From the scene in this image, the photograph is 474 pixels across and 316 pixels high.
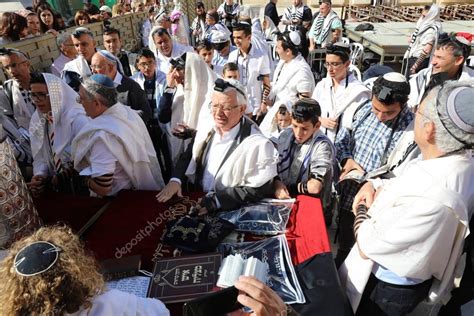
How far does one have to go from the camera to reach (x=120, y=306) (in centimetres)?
113

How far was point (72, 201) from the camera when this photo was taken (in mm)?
2447

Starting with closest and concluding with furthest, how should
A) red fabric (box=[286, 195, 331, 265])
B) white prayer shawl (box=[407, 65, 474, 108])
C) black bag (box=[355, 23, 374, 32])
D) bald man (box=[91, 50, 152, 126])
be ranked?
1. red fabric (box=[286, 195, 331, 265])
2. bald man (box=[91, 50, 152, 126])
3. white prayer shawl (box=[407, 65, 474, 108])
4. black bag (box=[355, 23, 374, 32])

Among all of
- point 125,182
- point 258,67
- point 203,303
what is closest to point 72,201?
point 125,182

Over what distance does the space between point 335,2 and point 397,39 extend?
→ 1399cm

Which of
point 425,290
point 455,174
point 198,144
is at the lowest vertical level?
point 425,290

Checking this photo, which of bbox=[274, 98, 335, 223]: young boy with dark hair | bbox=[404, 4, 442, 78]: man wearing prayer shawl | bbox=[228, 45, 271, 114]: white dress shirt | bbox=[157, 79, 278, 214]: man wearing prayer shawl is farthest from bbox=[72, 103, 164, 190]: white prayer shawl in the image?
bbox=[404, 4, 442, 78]: man wearing prayer shawl

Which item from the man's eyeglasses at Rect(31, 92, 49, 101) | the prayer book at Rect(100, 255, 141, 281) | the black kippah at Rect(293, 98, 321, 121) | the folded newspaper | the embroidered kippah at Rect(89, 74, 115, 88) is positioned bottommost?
the folded newspaper

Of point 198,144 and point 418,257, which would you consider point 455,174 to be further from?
point 198,144

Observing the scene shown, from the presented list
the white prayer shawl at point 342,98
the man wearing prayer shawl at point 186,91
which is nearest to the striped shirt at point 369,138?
the white prayer shawl at point 342,98

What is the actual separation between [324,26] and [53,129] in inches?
253

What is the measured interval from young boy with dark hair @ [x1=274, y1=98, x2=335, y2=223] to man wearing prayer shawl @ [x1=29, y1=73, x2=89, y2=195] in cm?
166

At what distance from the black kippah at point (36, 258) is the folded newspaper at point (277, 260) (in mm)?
976

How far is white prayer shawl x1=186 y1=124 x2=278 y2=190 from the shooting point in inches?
89.4

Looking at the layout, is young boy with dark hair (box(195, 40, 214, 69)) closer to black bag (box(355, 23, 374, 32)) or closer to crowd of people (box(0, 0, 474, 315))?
crowd of people (box(0, 0, 474, 315))
